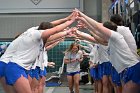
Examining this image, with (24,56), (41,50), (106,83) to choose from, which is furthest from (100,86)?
(24,56)

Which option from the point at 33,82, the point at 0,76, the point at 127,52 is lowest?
the point at 33,82

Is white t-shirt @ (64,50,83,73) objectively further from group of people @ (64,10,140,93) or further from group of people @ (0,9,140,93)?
group of people @ (0,9,140,93)

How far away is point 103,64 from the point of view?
26.3 ft

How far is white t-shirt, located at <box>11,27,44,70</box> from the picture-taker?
560 cm

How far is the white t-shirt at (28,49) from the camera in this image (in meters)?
5.60

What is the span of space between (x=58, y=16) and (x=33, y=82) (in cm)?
945

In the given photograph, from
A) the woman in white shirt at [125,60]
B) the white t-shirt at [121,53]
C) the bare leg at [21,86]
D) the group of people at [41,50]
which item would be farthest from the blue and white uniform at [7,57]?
the white t-shirt at [121,53]

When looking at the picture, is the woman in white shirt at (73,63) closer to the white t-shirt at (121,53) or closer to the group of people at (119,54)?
the group of people at (119,54)

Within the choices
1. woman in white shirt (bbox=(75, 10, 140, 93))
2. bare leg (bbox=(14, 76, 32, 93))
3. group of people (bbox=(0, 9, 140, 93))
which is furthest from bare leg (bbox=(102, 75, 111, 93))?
bare leg (bbox=(14, 76, 32, 93))

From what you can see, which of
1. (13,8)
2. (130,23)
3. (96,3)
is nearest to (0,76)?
(130,23)

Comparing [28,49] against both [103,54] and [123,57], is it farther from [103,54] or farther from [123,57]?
[103,54]

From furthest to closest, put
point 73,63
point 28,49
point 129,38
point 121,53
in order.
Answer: point 73,63
point 129,38
point 28,49
point 121,53

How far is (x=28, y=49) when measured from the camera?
5.61 m

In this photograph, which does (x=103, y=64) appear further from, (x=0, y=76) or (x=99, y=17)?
(x=99, y=17)
